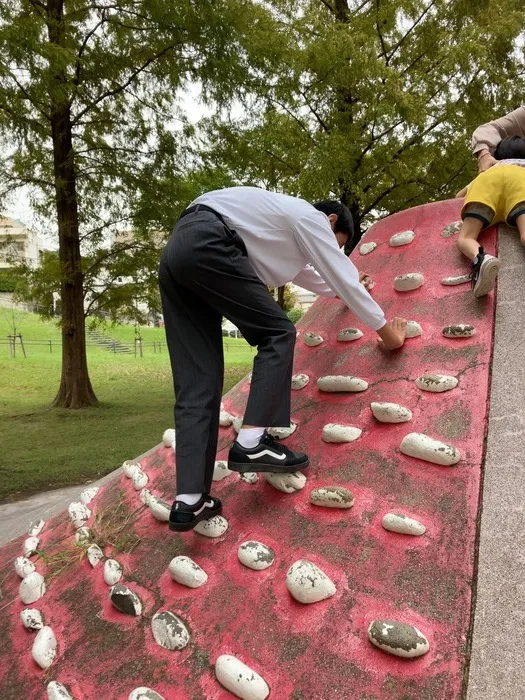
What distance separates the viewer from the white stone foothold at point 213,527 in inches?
79.6

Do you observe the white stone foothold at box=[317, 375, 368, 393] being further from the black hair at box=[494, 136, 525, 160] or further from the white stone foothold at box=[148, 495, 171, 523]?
the black hair at box=[494, 136, 525, 160]

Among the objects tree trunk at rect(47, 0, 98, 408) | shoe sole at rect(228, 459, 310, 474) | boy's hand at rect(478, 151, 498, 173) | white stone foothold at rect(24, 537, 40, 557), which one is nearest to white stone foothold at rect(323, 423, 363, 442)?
shoe sole at rect(228, 459, 310, 474)

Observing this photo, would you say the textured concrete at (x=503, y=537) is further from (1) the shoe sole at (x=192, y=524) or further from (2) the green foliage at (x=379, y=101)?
(2) the green foliage at (x=379, y=101)

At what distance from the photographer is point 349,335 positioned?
276cm

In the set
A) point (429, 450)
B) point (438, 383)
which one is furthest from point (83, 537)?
point (438, 383)

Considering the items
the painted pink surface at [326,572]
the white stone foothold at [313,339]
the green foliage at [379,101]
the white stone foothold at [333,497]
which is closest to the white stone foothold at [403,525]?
the painted pink surface at [326,572]

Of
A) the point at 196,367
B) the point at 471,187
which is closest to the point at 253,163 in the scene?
the point at 471,187

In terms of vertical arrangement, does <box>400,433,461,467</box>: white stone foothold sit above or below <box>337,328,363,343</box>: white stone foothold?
below

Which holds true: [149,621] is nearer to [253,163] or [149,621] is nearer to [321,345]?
[321,345]

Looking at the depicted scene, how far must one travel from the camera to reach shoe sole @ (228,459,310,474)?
1918 millimetres

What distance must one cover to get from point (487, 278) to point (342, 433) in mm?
962

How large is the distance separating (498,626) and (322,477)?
79 centimetres

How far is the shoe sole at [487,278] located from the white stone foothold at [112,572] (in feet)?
6.34

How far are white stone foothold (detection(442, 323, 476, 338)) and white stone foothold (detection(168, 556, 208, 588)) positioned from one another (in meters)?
1.44
